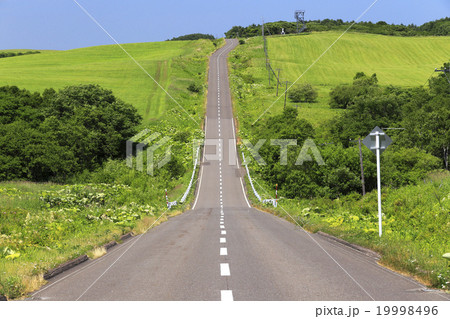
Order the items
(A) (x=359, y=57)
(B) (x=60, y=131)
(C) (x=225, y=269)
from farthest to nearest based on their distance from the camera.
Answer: (A) (x=359, y=57) → (B) (x=60, y=131) → (C) (x=225, y=269)

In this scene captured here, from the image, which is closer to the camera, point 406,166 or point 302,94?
point 406,166

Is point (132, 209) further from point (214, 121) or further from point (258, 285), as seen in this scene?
point (214, 121)

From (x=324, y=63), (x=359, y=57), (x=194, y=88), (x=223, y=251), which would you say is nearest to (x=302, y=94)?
(x=194, y=88)

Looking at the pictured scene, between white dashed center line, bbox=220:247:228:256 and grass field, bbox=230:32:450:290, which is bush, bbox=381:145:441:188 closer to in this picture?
grass field, bbox=230:32:450:290

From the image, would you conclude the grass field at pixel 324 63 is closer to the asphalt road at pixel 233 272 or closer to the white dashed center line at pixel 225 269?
the asphalt road at pixel 233 272

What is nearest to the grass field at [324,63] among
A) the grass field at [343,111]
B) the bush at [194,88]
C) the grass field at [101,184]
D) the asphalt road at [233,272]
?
the grass field at [343,111]

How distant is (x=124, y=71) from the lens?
128 meters

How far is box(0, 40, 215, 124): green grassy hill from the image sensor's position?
4031 inches

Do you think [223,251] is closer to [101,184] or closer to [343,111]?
[101,184]

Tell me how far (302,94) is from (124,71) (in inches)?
2037

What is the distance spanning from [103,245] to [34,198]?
1309cm

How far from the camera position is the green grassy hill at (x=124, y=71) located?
102 m

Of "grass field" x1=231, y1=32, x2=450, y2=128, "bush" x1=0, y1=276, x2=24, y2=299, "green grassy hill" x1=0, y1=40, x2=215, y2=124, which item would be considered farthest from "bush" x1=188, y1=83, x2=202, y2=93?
"bush" x1=0, y1=276, x2=24, y2=299

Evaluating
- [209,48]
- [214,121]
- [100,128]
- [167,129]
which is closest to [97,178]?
[100,128]
